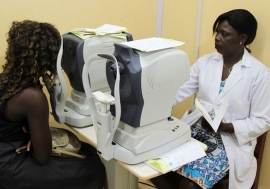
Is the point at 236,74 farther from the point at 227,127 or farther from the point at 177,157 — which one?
the point at 177,157

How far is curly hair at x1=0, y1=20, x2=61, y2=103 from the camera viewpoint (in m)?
1.25

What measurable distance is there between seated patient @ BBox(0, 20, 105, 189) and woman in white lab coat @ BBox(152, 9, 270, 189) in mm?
678

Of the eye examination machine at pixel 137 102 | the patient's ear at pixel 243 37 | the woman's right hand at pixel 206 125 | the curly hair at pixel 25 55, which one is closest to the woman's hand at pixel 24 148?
the curly hair at pixel 25 55

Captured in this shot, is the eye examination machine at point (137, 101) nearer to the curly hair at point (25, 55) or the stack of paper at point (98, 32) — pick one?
the curly hair at point (25, 55)

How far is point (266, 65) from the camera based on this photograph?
1.74m

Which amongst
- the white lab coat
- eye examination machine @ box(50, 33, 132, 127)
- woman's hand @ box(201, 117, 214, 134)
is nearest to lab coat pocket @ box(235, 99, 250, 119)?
the white lab coat

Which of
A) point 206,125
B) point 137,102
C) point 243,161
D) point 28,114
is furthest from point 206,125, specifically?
point 28,114

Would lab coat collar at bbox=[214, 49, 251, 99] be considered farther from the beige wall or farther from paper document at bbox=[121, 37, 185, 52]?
paper document at bbox=[121, 37, 185, 52]

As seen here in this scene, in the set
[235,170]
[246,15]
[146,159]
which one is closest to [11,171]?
[146,159]

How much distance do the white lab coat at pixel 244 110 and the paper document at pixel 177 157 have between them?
0.35 metres

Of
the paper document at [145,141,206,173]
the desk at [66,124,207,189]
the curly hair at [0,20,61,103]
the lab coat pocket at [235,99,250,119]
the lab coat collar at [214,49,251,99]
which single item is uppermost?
the curly hair at [0,20,61,103]

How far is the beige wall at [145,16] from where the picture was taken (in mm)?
1728

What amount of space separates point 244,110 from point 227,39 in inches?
15.8

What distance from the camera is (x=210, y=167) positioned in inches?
57.7
